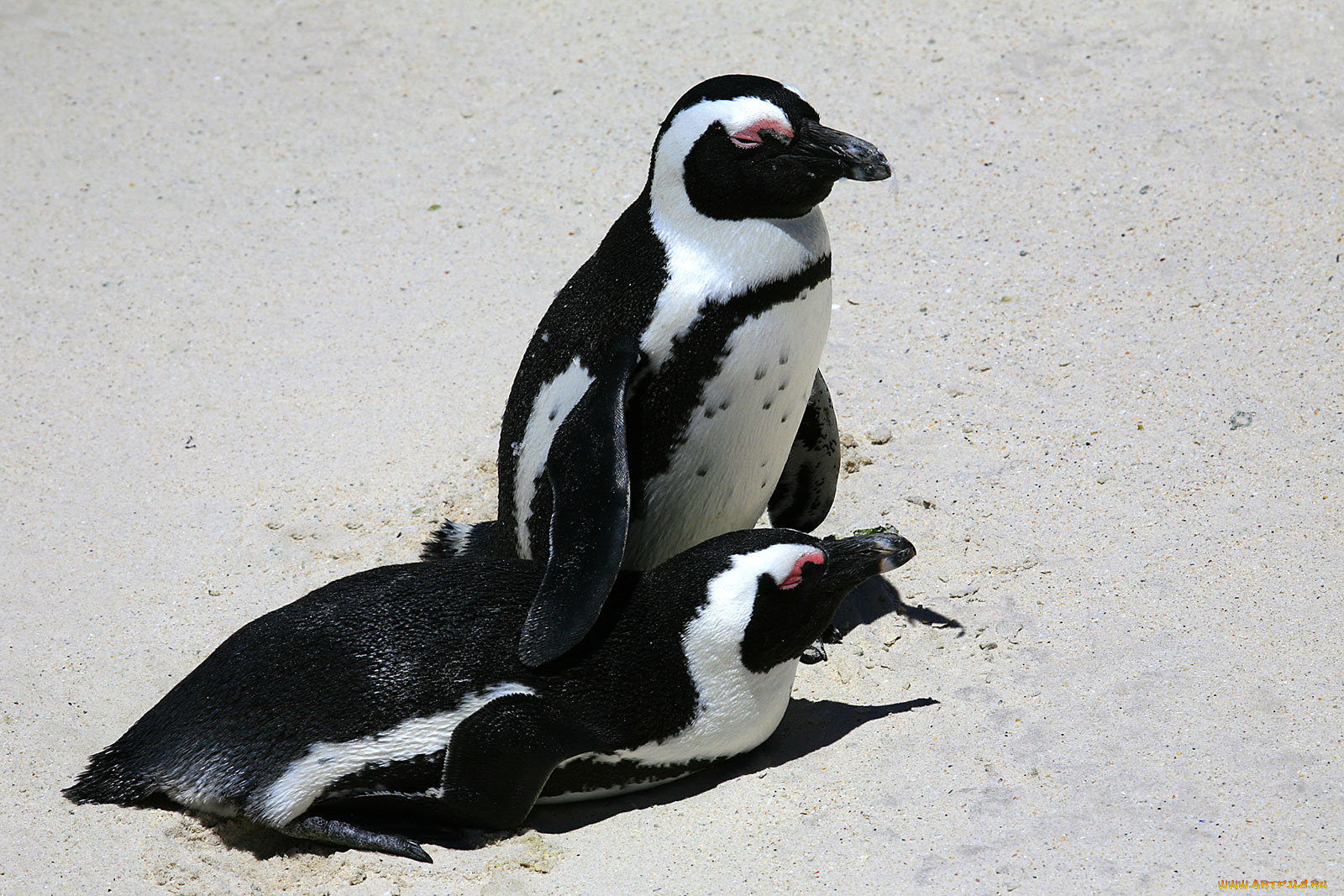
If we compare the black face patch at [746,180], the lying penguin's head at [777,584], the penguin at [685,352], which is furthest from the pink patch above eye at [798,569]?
the black face patch at [746,180]

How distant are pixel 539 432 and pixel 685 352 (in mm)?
505

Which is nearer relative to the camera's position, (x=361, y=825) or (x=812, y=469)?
(x=361, y=825)

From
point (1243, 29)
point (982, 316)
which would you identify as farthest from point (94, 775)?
point (1243, 29)

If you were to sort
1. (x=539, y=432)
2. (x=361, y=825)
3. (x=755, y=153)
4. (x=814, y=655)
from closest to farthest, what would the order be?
(x=361, y=825) < (x=755, y=153) < (x=539, y=432) < (x=814, y=655)

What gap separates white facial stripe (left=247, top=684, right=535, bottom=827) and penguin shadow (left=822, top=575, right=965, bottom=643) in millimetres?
1218

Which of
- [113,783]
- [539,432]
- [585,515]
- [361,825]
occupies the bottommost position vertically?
[361,825]

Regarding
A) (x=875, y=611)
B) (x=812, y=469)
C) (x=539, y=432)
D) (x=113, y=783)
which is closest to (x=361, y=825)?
(x=113, y=783)

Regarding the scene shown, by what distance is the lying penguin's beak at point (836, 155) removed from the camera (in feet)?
11.8

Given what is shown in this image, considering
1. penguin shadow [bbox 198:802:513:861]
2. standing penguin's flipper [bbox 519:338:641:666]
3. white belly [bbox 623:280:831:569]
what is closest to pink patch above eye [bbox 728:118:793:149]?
white belly [bbox 623:280:831:569]

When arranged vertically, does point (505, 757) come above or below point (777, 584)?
below

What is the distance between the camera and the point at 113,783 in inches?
144

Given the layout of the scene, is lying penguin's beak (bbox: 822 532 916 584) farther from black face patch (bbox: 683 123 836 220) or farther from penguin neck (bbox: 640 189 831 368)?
black face patch (bbox: 683 123 836 220)

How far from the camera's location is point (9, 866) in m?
3.47

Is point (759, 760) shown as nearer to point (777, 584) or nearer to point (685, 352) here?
point (777, 584)
